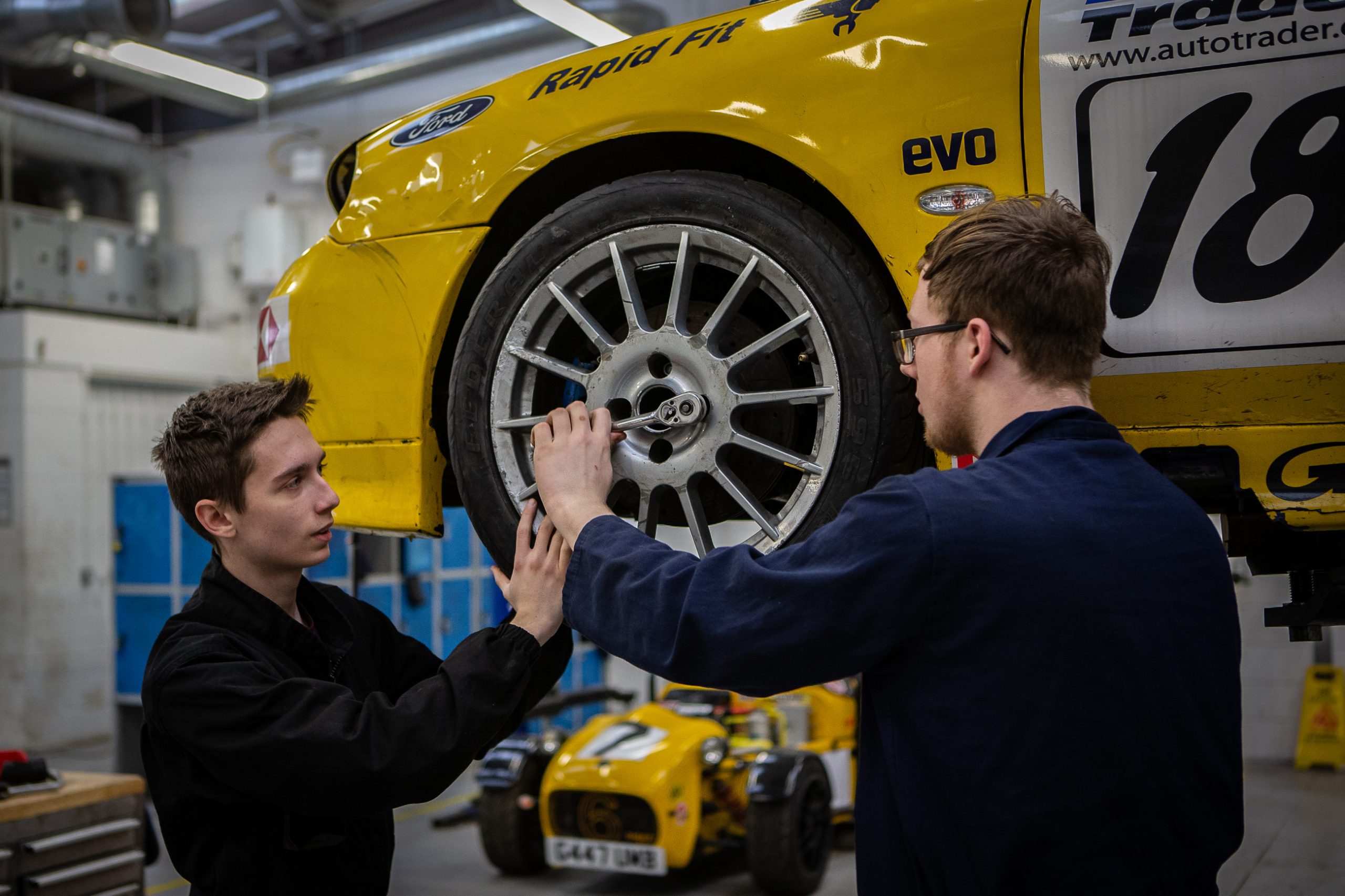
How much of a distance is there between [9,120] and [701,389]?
11395 millimetres

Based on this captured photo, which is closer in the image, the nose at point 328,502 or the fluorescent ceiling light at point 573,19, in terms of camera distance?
the nose at point 328,502

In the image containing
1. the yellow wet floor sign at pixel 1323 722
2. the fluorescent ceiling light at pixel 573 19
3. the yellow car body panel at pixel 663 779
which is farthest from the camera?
the yellow wet floor sign at pixel 1323 722

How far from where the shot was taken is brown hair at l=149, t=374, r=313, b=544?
185 cm

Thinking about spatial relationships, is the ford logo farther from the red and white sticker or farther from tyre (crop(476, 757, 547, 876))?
tyre (crop(476, 757, 547, 876))

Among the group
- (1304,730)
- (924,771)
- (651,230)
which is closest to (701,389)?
(651,230)

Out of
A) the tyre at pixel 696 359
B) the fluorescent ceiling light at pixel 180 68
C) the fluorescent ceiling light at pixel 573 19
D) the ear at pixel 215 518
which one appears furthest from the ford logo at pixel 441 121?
the fluorescent ceiling light at pixel 180 68

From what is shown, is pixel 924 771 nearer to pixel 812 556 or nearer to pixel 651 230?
pixel 812 556

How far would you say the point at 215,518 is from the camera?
1.87m

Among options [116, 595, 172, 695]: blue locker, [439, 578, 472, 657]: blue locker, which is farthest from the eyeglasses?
[116, 595, 172, 695]: blue locker

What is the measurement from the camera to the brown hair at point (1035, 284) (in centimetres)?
140

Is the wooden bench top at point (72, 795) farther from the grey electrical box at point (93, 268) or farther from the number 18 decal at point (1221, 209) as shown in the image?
the grey electrical box at point (93, 268)

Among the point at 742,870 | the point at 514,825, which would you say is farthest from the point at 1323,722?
the point at 514,825

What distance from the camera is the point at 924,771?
1.32 m

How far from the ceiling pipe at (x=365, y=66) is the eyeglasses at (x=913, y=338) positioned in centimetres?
893
